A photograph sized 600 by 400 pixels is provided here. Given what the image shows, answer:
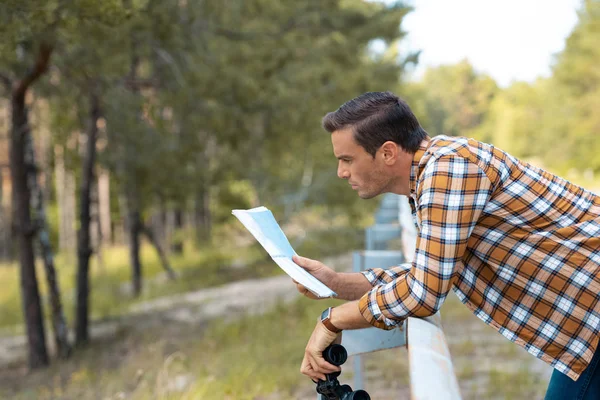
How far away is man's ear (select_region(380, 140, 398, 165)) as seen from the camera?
2102 millimetres

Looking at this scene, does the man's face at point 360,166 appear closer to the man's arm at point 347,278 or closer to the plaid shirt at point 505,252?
the plaid shirt at point 505,252

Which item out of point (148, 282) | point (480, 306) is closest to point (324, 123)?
point (480, 306)

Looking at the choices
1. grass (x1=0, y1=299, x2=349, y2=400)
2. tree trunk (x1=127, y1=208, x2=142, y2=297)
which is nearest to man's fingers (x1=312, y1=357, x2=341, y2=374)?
grass (x1=0, y1=299, x2=349, y2=400)

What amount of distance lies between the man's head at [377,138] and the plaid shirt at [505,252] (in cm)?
5

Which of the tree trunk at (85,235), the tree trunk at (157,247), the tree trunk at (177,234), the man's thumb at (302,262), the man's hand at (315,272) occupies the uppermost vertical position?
the man's thumb at (302,262)

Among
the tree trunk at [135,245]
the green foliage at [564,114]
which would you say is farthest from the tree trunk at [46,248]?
the green foliage at [564,114]

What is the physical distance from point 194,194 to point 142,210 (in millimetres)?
1051

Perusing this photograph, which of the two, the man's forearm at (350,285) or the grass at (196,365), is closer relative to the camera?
the man's forearm at (350,285)

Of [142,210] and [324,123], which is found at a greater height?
[324,123]

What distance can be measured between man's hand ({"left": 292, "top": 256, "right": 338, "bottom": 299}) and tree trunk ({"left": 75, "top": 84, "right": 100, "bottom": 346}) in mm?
7938

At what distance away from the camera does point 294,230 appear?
16203 millimetres

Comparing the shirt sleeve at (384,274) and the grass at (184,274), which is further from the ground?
the shirt sleeve at (384,274)

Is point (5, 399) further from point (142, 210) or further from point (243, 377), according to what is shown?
point (142, 210)

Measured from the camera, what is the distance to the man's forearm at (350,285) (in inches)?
91.9
